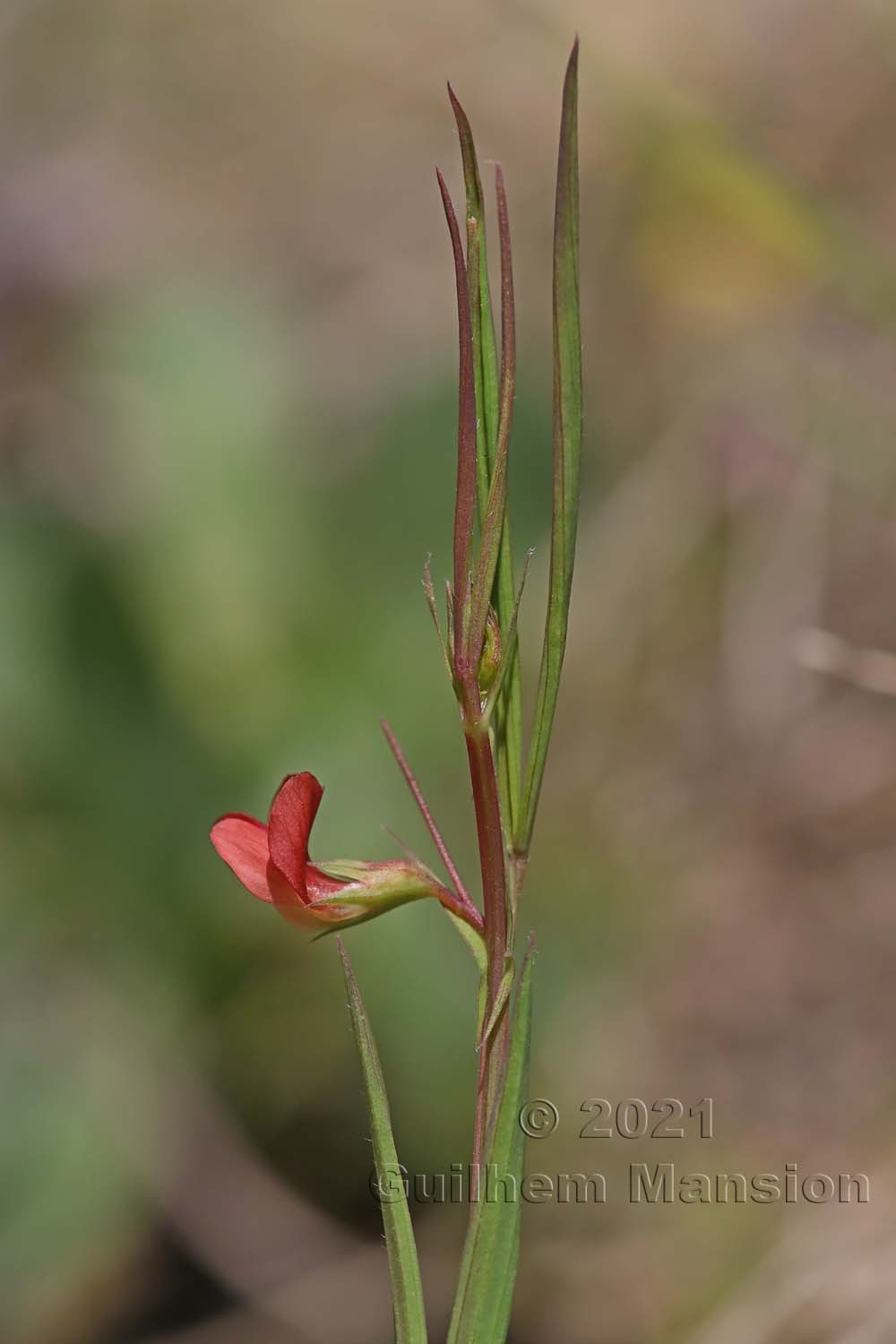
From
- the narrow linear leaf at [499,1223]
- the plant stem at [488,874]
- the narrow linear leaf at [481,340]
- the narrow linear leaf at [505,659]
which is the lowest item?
the narrow linear leaf at [499,1223]

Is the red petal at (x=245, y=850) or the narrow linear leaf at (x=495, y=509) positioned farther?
the red petal at (x=245, y=850)

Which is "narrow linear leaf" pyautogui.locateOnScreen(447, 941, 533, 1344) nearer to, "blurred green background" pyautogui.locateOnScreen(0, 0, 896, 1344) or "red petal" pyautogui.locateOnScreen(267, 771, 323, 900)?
"red petal" pyautogui.locateOnScreen(267, 771, 323, 900)

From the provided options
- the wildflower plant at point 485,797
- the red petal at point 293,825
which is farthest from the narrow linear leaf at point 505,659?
the red petal at point 293,825

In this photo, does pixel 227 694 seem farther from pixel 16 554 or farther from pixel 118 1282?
pixel 118 1282

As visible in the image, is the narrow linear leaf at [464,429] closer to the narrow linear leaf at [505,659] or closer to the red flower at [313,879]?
the narrow linear leaf at [505,659]

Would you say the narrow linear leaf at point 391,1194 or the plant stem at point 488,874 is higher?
the plant stem at point 488,874

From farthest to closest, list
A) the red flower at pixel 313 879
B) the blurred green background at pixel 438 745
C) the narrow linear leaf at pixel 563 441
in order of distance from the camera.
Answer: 1. the blurred green background at pixel 438 745
2. the red flower at pixel 313 879
3. the narrow linear leaf at pixel 563 441

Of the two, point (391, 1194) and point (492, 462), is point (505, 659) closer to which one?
point (492, 462)

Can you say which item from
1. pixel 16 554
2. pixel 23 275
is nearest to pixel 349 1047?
pixel 16 554

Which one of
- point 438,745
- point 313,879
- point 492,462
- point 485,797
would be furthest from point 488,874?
point 438,745
